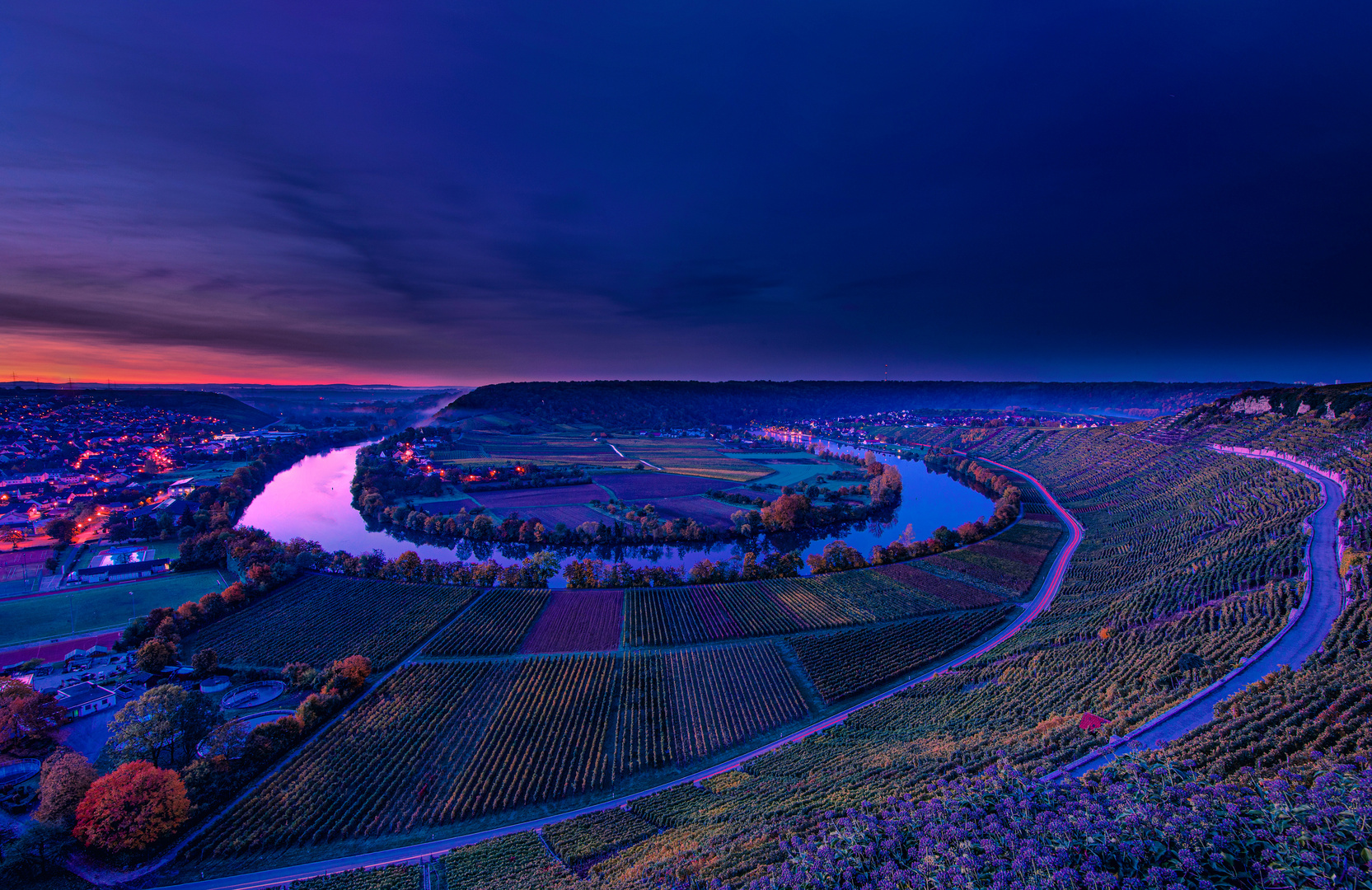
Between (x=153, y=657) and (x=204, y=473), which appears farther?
(x=204, y=473)

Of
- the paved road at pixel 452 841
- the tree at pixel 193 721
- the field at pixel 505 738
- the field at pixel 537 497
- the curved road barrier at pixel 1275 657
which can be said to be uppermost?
the curved road barrier at pixel 1275 657


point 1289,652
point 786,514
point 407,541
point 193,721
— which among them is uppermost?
point 1289,652

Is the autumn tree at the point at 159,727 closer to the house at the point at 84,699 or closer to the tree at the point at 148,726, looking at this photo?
the tree at the point at 148,726

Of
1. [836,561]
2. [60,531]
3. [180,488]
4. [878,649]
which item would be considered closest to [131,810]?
[878,649]

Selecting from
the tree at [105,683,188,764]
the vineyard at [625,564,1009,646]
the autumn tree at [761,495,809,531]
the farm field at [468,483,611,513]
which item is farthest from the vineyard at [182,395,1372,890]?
the farm field at [468,483,611,513]

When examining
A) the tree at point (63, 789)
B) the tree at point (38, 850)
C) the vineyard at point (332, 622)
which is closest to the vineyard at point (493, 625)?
the vineyard at point (332, 622)

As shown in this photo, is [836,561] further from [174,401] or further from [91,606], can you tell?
[174,401]
